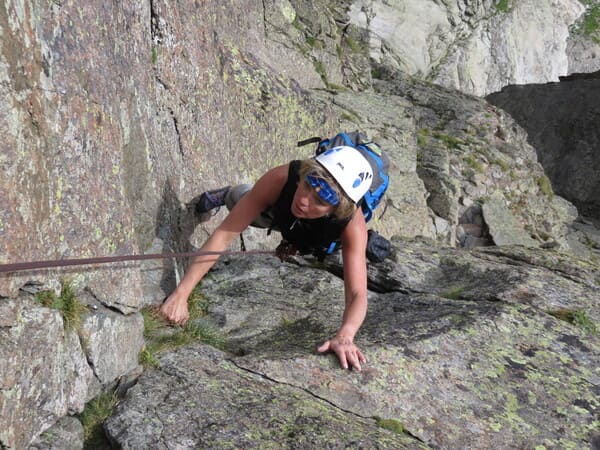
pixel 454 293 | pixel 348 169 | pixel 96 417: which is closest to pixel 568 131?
pixel 454 293

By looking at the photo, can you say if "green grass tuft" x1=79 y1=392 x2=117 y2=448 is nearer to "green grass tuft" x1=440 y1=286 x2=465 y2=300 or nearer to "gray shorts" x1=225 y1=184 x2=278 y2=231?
"gray shorts" x1=225 y1=184 x2=278 y2=231

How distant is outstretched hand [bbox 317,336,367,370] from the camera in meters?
5.66

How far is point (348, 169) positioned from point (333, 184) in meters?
0.23

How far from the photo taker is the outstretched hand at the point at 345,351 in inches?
223

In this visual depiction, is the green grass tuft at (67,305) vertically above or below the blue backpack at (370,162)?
below

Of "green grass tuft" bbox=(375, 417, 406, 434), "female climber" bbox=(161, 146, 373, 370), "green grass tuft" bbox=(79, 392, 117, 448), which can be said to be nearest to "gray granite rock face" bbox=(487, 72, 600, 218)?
"female climber" bbox=(161, 146, 373, 370)

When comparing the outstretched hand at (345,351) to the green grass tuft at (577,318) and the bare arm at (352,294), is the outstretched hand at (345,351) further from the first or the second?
the green grass tuft at (577,318)

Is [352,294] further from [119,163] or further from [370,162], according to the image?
[119,163]

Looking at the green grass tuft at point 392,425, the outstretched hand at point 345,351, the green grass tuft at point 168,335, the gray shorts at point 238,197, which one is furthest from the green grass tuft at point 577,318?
the green grass tuft at point 168,335

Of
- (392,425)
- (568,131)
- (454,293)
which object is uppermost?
(454,293)

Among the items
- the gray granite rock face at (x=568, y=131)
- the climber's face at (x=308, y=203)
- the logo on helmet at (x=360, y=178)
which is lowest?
the gray granite rock face at (x=568, y=131)

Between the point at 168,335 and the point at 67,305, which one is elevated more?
the point at 67,305

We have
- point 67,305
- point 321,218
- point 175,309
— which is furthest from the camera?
point 175,309

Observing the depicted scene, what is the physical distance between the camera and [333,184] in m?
5.61
